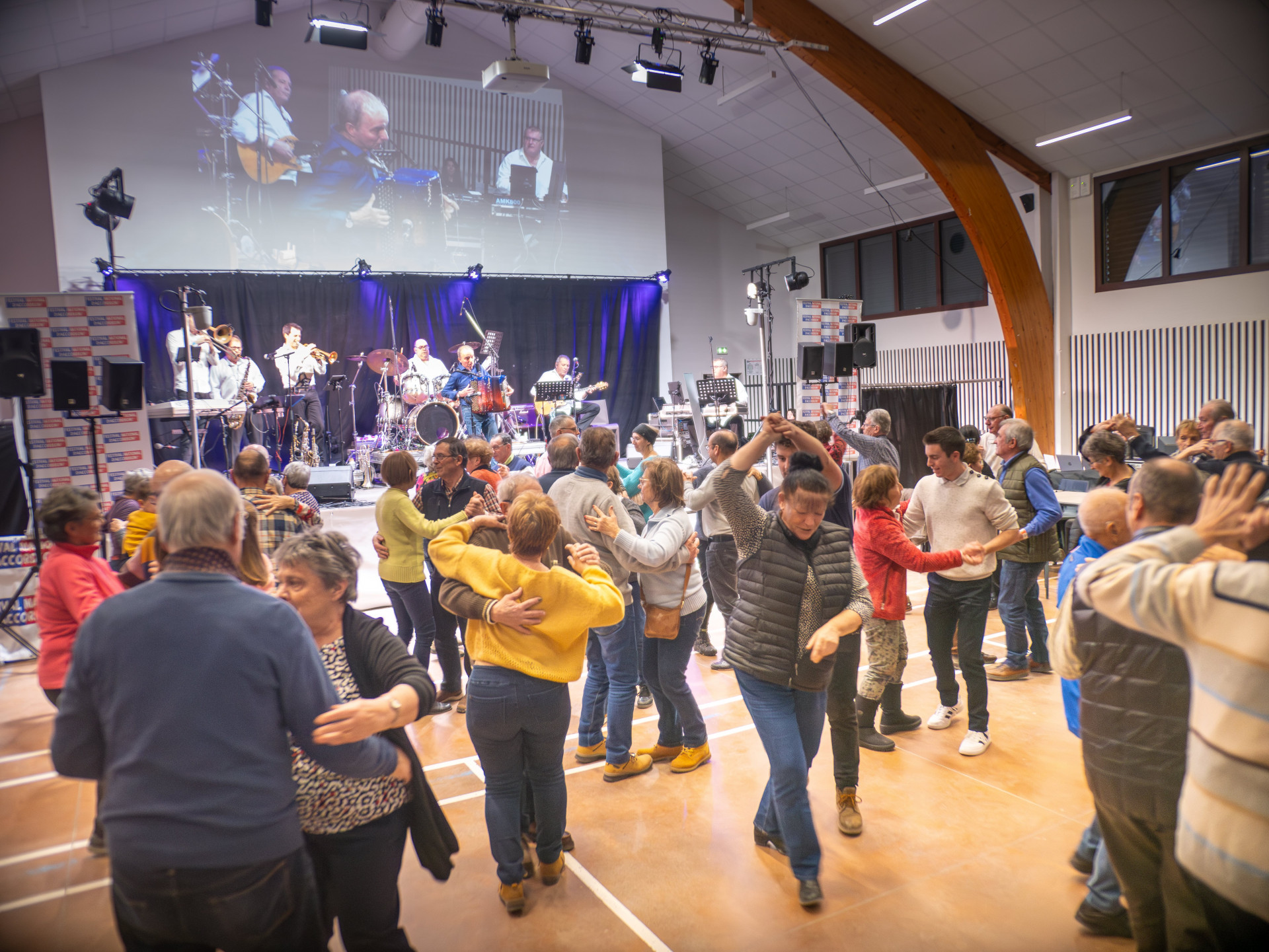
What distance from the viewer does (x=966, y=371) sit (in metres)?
13.7

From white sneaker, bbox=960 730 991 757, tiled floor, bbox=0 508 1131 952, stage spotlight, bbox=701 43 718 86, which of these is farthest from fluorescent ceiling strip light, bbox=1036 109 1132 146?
white sneaker, bbox=960 730 991 757

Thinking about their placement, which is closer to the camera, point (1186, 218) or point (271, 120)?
point (1186, 218)

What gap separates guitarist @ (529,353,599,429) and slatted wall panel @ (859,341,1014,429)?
15.3 feet

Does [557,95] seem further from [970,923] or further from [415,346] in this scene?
[970,923]

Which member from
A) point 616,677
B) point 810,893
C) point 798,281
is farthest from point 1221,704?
point 798,281

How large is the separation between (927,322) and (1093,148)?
4.05m

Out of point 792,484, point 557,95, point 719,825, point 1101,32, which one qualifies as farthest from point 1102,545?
point 557,95

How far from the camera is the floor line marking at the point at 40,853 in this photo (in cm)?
310

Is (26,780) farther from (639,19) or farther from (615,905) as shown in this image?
(639,19)

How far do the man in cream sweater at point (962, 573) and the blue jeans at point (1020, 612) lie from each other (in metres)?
0.95

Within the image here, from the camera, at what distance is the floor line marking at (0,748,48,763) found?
4.13 meters

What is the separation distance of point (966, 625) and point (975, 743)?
22.1 inches

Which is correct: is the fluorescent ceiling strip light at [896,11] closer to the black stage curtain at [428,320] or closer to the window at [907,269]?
the window at [907,269]

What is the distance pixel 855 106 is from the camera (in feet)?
39.4
